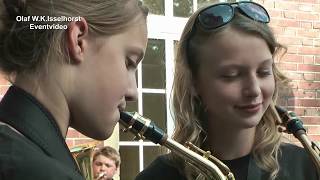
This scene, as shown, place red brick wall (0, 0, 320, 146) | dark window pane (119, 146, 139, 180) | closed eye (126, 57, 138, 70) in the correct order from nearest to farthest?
1. closed eye (126, 57, 138, 70)
2. dark window pane (119, 146, 139, 180)
3. red brick wall (0, 0, 320, 146)

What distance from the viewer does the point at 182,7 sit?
575 cm

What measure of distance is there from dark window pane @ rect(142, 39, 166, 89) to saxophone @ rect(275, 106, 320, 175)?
3.30 m

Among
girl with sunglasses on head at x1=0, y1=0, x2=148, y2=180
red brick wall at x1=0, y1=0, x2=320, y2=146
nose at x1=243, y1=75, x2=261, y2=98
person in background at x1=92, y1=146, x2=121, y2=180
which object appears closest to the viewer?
girl with sunglasses on head at x1=0, y1=0, x2=148, y2=180

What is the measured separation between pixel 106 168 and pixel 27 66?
126 inches

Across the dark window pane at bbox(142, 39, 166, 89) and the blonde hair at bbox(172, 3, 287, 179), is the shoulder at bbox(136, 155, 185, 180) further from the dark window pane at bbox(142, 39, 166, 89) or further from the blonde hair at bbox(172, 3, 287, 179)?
the dark window pane at bbox(142, 39, 166, 89)

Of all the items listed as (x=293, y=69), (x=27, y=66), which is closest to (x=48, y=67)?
(x=27, y=66)

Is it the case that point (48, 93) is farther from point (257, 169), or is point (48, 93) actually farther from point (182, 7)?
point (182, 7)

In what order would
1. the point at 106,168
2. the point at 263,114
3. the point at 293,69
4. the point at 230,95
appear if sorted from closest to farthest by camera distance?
the point at 230,95 → the point at 263,114 → the point at 106,168 → the point at 293,69

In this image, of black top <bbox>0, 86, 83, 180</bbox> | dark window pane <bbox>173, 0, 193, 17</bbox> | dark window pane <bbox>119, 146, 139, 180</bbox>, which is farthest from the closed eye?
dark window pane <bbox>173, 0, 193, 17</bbox>

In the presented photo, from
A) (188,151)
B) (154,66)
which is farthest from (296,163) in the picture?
(154,66)

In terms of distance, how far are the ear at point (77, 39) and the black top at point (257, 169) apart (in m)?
0.90

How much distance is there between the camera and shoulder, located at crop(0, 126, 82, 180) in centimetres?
105

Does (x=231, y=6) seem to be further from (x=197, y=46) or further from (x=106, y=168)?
(x=106, y=168)

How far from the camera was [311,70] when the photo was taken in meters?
5.77
